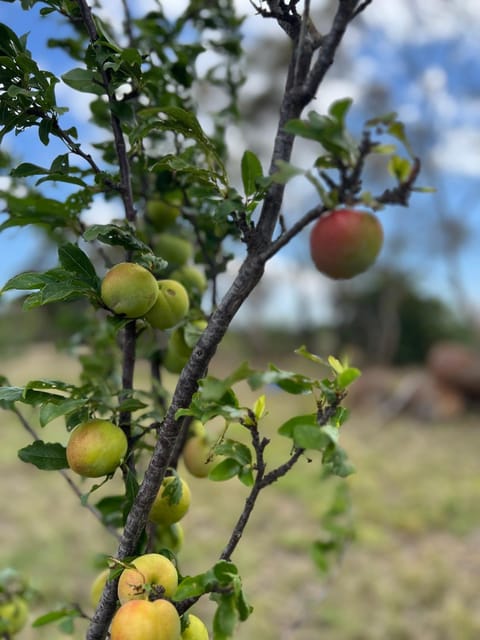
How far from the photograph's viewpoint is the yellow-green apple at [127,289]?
0.61 m

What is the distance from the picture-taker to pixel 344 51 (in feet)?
25.0

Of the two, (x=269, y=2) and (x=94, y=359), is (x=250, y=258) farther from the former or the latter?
(x=94, y=359)

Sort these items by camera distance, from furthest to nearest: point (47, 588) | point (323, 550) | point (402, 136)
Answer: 1. point (47, 588)
2. point (323, 550)
3. point (402, 136)

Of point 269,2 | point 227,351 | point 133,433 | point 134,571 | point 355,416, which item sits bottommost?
point 134,571

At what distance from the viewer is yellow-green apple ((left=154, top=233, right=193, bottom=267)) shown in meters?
0.96

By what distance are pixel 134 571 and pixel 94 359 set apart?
56cm

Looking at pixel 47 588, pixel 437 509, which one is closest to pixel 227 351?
pixel 437 509

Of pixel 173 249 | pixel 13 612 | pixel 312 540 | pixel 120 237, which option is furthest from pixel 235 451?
pixel 312 540

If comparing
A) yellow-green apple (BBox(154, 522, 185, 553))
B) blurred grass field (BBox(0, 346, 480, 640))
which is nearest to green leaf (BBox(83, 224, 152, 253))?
yellow-green apple (BBox(154, 522, 185, 553))

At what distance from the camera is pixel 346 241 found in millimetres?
532

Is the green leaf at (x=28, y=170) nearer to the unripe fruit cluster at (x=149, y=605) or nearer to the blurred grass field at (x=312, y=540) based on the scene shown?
the unripe fruit cluster at (x=149, y=605)

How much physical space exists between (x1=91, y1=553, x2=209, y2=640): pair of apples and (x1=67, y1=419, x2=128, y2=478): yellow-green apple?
99mm

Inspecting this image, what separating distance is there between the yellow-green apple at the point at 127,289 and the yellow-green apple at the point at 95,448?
0.39ft

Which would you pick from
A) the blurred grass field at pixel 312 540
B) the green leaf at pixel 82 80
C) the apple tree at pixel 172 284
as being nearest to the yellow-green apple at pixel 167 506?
the apple tree at pixel 172 284
